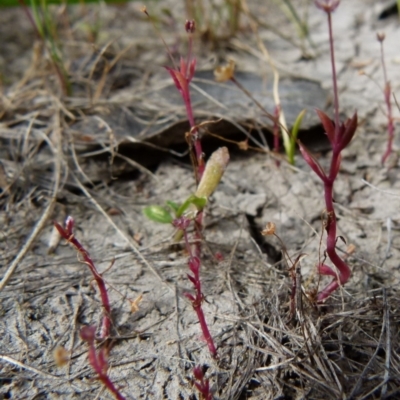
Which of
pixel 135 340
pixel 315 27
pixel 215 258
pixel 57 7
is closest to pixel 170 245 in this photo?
pixel 215 258

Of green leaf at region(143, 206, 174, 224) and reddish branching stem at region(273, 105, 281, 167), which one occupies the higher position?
reddish branching stem at region(273, 105, 281, 167)

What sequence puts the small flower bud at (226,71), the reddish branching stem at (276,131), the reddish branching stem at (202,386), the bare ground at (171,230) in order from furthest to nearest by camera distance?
the reddish branching stem at (276,131) → the small flower bud at (226,71) → the bare ground at (171,230) → the reddish branching stem at (202,386)

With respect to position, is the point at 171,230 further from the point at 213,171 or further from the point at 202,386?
the point at 202,386

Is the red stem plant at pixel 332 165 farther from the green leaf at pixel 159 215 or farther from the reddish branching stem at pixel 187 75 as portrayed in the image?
the green leaf at pixel 159 215

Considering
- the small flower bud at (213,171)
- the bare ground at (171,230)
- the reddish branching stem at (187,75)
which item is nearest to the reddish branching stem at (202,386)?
the bare ground at (171,230)

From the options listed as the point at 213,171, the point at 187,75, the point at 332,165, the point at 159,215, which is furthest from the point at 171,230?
the point at 332,165

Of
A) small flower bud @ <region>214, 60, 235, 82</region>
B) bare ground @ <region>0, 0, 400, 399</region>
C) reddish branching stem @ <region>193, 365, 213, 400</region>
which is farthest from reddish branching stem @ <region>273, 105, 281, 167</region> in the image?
reddish branching stem @ <region>193, 365, 213, 400</region>

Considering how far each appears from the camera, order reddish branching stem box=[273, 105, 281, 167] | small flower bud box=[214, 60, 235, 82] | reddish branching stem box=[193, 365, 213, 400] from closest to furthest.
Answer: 1. reddish branching stem box=[193, 365, 213, 400]
2. small flower bud box=[214, 60, 235, 82]
3. reddish branching stem box=[273, 105, 281, 167]

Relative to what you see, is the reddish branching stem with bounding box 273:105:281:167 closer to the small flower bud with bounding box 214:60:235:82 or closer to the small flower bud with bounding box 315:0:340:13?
the small flower bud with bounding box 214:60:235:82

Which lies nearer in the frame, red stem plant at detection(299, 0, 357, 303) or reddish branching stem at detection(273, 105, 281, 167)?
red stem plant at detection(299, 0, 357, 303)

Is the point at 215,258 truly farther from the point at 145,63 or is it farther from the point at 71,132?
the point at 145,63

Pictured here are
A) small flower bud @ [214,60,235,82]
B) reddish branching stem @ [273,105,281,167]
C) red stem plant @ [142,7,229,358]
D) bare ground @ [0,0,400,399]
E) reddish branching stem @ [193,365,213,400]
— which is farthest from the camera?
reddish branching stem @ [273,105,281,167]
